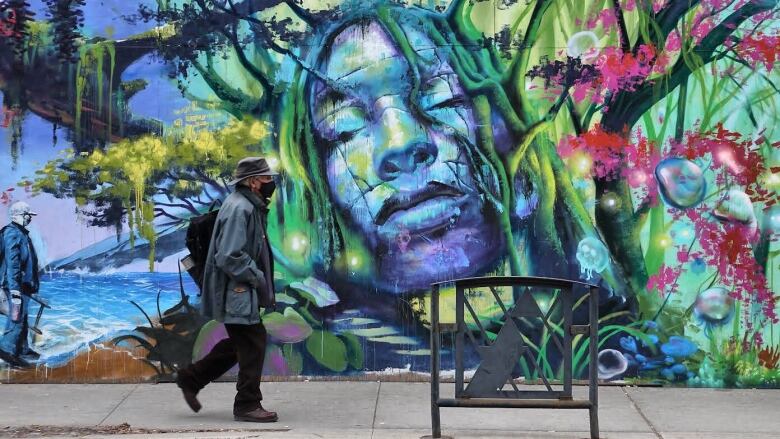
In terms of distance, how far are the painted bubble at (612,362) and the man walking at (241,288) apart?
8.99 ft

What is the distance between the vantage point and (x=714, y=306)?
872cm

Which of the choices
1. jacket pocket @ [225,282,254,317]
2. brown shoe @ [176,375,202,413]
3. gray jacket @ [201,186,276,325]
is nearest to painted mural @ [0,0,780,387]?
brown shoe @ [176,375,202,413]

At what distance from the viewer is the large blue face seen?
875 centimetres

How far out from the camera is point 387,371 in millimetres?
8844

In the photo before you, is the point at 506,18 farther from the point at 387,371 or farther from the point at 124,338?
the point at 124,338

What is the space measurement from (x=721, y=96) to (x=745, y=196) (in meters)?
0.79

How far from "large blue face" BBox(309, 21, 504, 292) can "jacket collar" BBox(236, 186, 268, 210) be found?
1406 millimetres

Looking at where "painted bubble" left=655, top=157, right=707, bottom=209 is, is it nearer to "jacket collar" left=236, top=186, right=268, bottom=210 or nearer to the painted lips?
the painted lips

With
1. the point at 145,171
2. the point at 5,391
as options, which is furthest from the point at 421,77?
the point at 5,391

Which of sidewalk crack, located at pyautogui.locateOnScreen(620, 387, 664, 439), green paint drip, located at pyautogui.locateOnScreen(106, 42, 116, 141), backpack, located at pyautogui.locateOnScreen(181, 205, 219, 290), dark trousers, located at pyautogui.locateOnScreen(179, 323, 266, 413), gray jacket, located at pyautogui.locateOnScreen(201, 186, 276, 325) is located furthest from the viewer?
green paint drip, located at pyautogui.locateOnScreen(106, 42, 116, 141)

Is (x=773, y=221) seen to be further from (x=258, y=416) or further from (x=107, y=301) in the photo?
(x=107, y=301)

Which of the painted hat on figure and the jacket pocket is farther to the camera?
the painted hat on figure

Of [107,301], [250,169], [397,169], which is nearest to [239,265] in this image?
[250,169]

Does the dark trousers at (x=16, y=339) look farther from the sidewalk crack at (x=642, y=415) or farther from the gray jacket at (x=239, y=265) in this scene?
the sidewalk crack at (x=642, y=415)
